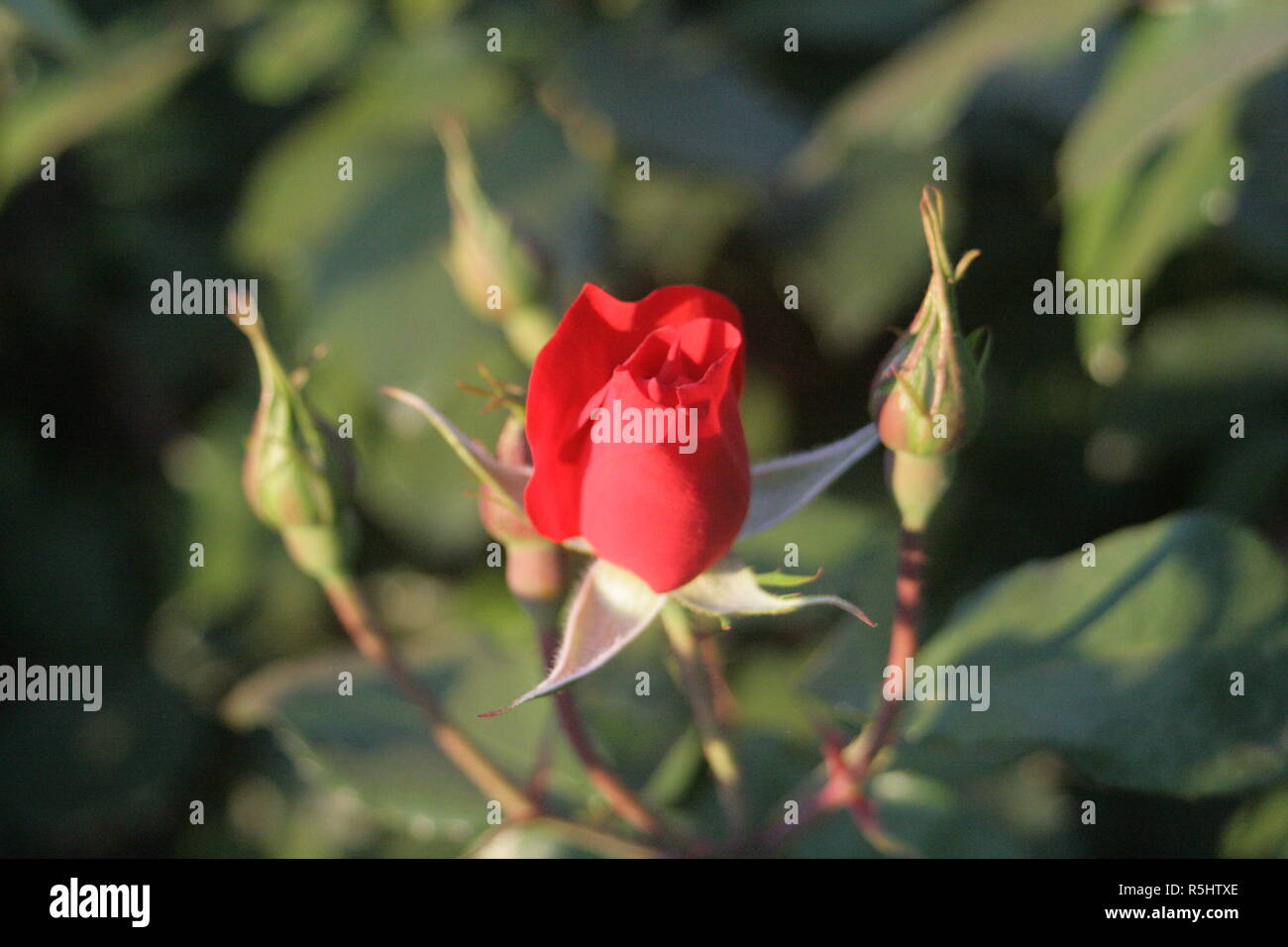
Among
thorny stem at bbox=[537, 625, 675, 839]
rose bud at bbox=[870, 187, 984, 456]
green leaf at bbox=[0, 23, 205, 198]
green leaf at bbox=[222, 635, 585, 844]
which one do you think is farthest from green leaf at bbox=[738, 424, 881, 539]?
green leaf at bbox=[0, 23, 205, 198]

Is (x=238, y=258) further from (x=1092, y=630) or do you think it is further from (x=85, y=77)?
(x=1092, y=630)

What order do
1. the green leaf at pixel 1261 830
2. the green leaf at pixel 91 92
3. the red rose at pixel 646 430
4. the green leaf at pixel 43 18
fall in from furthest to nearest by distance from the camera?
1. the green leaf at pixel 91 92
2. the green leaf at pixel 1261 830
3. the green leaf at pixel 43 18
4. the red rose at pixel 646 430

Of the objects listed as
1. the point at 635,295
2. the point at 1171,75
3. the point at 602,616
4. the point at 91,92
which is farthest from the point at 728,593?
the point at 91,92

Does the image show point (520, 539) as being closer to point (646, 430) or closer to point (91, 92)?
point (646, 430)

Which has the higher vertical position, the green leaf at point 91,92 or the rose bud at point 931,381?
the green leaf at point 91,92

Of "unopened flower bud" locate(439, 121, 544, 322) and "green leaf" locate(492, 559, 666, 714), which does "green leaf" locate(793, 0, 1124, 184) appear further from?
"green leaf" locate(492, 559, 666, 714)

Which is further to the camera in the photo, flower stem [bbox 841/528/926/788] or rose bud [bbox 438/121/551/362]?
rose bud [bbox 438/121/551/362]

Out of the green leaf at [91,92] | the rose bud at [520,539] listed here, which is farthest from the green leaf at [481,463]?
the green leaf at [91,92]

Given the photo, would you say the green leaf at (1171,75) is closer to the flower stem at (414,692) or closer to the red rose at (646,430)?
the red rose at (646,430)
